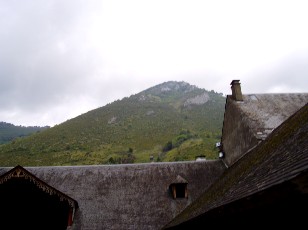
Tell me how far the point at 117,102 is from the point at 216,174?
259ft

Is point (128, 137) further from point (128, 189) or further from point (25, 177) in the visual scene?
point (25, 177)

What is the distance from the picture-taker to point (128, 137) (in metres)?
67.5

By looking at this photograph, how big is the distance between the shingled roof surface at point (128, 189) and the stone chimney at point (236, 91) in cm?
476

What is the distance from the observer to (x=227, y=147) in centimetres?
2169

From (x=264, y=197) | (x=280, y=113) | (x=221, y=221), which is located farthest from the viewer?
(x=280, y=113)

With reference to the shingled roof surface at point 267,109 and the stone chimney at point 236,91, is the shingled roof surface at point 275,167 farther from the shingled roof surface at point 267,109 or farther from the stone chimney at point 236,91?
the stone chimney at point 236,91

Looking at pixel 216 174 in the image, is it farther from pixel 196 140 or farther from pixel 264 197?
pixel 196 140

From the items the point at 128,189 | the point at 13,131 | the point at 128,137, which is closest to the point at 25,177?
the point at 128,189

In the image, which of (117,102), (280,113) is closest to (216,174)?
(280,113)

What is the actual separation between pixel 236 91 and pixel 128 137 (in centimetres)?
4850

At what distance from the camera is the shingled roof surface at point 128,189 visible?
56.6 ft

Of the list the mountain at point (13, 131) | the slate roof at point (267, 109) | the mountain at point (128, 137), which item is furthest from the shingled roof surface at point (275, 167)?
the mountain at point (13, 131)

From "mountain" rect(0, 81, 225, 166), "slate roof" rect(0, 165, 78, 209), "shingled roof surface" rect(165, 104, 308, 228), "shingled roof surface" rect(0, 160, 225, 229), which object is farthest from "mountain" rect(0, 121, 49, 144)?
"shingled roof surface" rect(165, 104, 308, 228)

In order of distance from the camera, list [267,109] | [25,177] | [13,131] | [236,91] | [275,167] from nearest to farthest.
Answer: [275,167], [25,177], [267,109], [236,91], [13,131]
